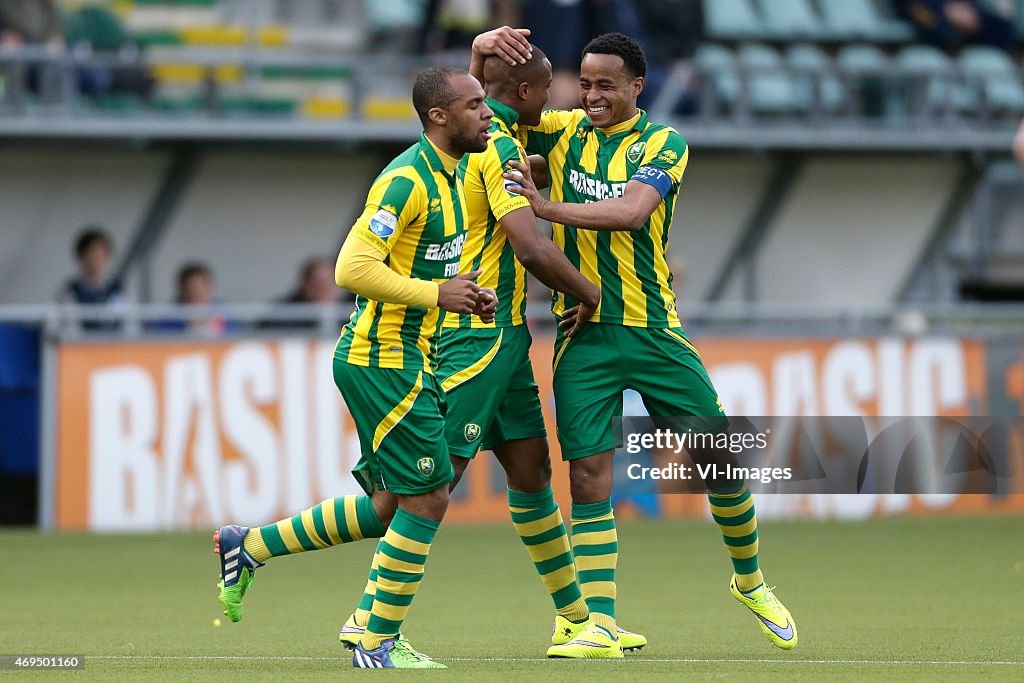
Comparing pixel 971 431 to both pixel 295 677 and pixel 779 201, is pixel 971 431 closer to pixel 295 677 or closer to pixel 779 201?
pixel 779 201

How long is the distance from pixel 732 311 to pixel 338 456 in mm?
3592

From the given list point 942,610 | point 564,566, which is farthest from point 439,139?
point 942,610

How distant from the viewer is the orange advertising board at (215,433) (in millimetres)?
13375

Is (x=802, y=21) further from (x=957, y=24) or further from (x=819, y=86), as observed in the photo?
(x=819, y=86)

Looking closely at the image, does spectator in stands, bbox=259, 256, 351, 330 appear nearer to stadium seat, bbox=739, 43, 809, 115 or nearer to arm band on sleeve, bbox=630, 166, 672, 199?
stadium seat, bbox=739, 43, 809, 115

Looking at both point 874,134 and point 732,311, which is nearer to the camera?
point 732,311

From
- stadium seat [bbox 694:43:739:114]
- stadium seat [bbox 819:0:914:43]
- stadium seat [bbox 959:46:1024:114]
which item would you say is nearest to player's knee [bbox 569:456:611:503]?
stadium seat [bbox 694:43:739:114]

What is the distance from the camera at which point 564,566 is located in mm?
6984

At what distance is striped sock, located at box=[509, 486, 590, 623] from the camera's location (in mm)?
6969

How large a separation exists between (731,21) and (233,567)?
14.8m

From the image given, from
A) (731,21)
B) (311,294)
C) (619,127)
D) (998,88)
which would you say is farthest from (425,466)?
(731,21)

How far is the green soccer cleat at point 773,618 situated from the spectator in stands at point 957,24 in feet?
46.9

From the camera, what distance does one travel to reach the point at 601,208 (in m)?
6.70

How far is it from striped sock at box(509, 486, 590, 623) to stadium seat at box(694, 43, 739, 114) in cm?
1104
